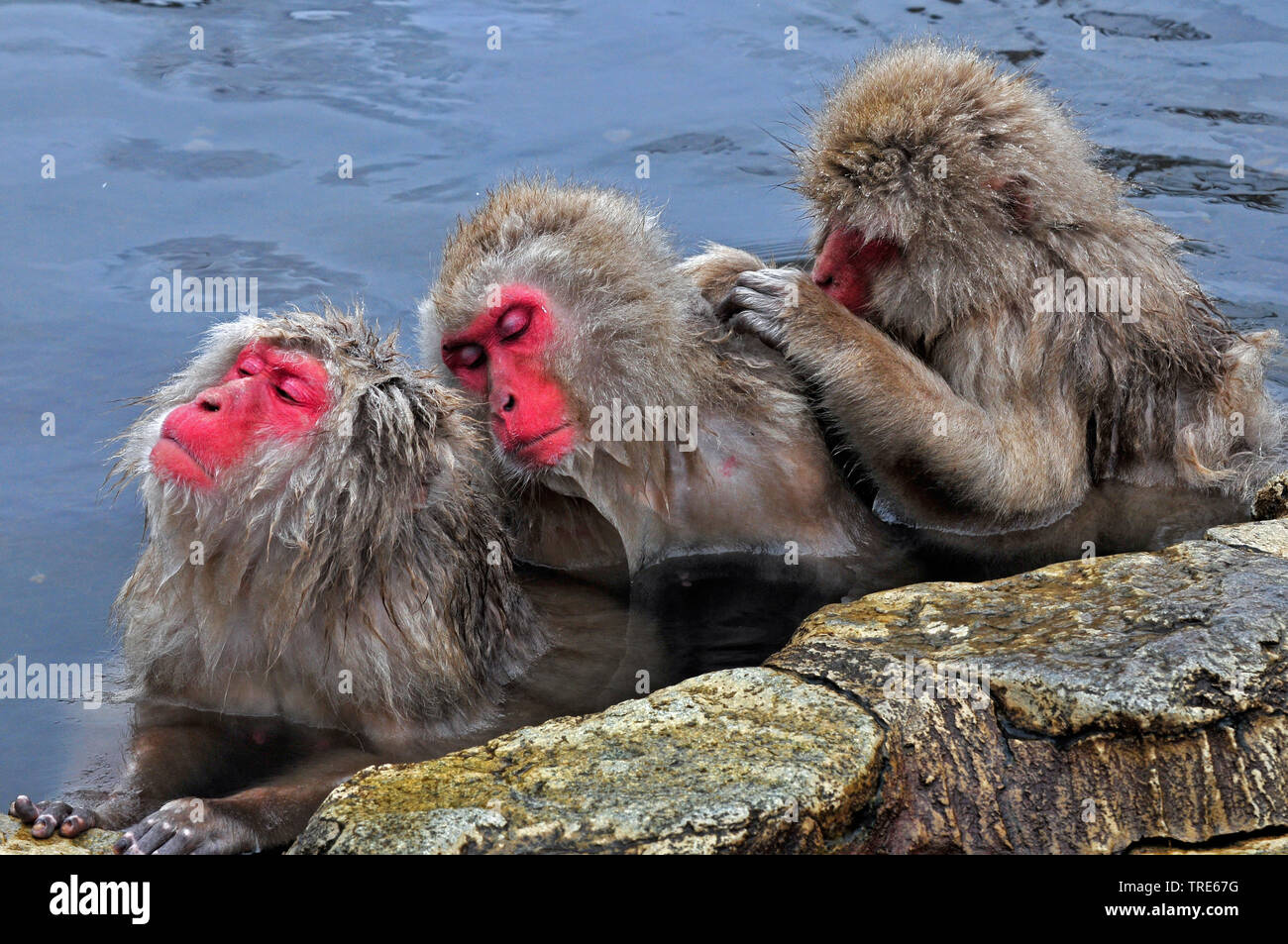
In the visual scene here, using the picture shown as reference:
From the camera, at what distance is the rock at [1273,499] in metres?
5.01

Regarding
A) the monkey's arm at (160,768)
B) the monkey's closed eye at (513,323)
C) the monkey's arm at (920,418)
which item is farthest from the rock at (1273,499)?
the monkey's arm at (160,768)

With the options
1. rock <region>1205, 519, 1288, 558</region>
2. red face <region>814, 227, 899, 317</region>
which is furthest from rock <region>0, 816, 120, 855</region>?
rock <region>1205, 519, 1288, 558</region>

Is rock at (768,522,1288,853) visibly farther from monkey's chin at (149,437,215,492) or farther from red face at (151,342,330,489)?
monkey's chin at (149,437,215,492)

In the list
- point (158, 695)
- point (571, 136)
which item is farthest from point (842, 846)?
point (571, 136)

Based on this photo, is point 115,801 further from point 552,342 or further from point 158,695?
point 552,342

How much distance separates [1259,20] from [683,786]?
9193 millimetres

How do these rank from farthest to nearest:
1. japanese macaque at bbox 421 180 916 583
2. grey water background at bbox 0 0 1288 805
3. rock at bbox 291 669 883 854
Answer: grey water background at bbox 0 0 1288 805 → japanese macaque at bbox 421 180 916 583 → rock at bbox 291 669 883 854

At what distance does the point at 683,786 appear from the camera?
3.09m

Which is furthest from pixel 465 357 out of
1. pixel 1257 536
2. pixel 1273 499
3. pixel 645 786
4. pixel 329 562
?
pixel 1273 499

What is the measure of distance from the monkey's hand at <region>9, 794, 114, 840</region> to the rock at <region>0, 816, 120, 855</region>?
0.01 meters

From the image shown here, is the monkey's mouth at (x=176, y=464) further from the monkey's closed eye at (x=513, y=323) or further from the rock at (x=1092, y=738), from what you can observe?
the rock at (x=1092, y=738)

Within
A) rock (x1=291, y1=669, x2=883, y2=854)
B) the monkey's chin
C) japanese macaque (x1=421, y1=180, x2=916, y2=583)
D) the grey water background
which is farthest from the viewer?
the grey water background

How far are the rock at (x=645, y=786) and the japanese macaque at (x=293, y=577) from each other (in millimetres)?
736

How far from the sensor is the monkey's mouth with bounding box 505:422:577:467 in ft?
14.9
